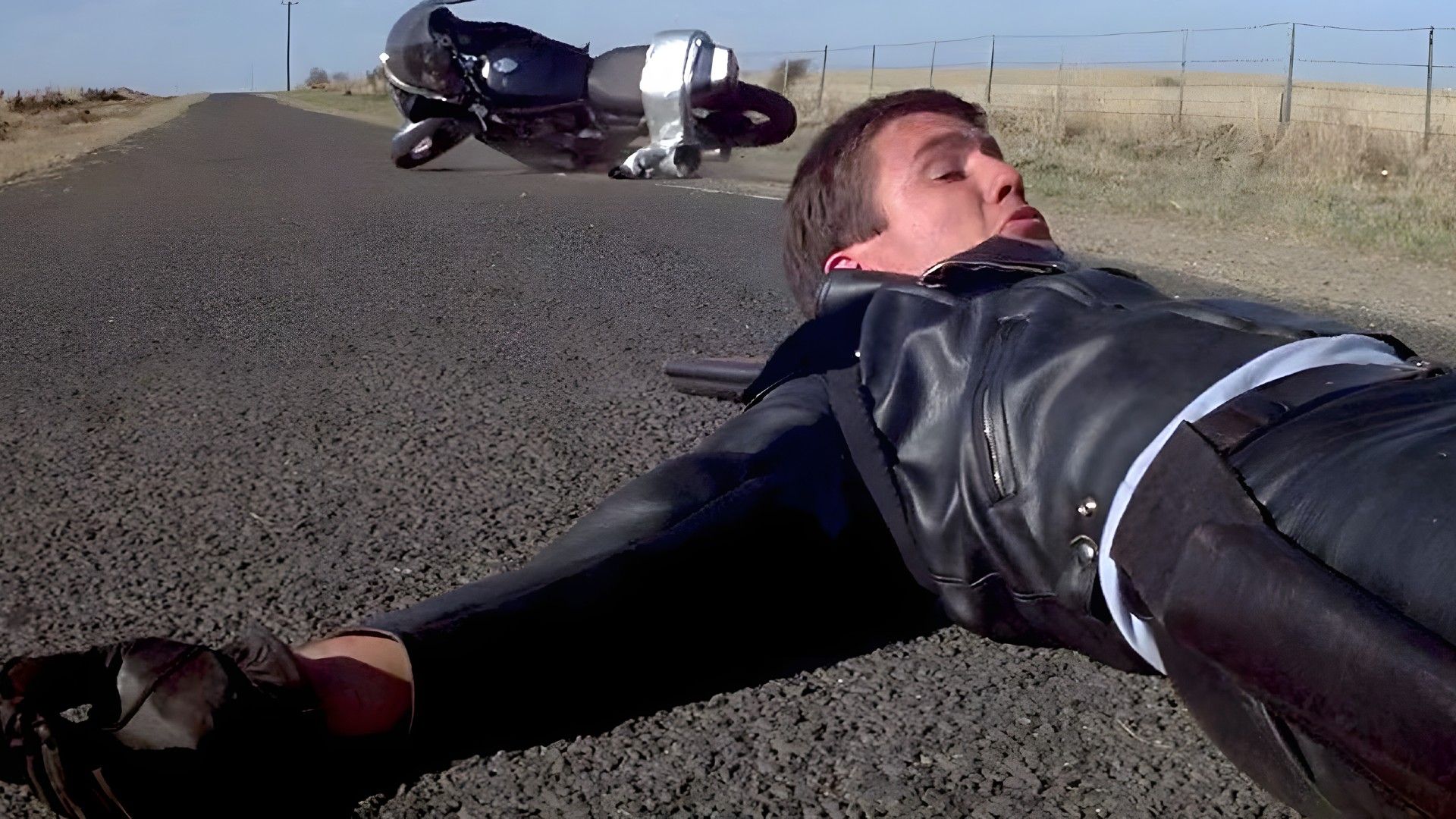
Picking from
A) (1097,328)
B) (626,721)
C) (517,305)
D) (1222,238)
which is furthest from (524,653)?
(1222,238)

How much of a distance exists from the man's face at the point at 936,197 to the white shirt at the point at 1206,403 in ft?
2.61

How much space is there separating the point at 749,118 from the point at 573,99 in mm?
1519

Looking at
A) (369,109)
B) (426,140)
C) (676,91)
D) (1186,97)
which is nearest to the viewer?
(676,91)

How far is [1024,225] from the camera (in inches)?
109

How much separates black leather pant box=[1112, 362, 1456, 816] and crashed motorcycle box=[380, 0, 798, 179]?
1020 cm

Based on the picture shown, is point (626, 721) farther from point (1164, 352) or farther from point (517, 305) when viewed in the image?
point (517, 305)

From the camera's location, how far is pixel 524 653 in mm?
1816

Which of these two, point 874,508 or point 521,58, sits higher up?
point 521,58

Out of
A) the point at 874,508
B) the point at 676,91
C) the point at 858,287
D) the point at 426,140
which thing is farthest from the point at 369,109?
the point at 874,508

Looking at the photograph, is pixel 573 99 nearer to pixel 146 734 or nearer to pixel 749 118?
pixel 749 118

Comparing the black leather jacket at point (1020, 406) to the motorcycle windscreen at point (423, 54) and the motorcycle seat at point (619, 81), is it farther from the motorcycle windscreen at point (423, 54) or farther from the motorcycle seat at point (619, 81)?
the motorcycle windscreen at point (423, 54)

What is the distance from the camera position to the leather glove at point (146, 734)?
55.7 inches

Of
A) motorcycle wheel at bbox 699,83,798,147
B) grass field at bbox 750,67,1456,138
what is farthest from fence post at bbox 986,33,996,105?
motorcycle wheel at bbox 699,83,798,147

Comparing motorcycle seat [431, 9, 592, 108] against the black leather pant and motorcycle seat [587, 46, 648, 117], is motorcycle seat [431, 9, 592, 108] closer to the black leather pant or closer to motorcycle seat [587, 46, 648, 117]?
motorcycle seat [587, 46, 648, 117]
